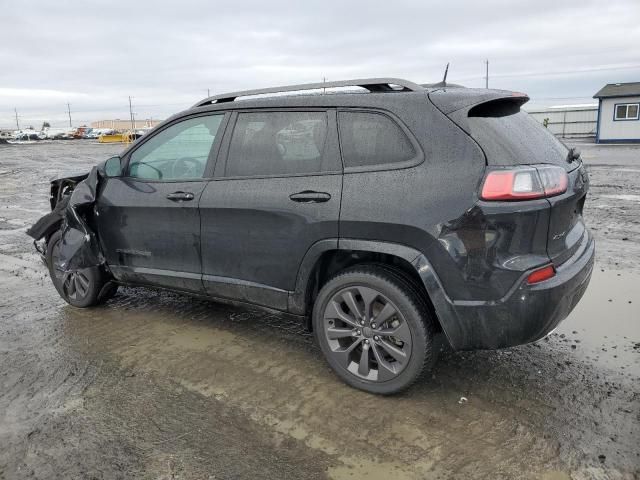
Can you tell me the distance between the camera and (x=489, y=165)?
276cm

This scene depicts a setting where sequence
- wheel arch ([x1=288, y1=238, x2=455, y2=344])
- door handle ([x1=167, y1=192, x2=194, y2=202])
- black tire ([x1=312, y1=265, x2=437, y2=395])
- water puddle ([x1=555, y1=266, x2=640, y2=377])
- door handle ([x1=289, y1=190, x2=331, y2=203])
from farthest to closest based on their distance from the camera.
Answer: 1. door handle ([x1=167, y1=192, x2=194, y2=202])
2. water puddle ([x1=555, y1=266, x2=640, y2=377])
3. door handle ([x1=289, y1=190, x2=331, y2=203])
4. black tire ([x1=312, y1=265, x2=437, y2=395])
5. wheel arch ([x1=288, y1=238, x2=455, y2=344])

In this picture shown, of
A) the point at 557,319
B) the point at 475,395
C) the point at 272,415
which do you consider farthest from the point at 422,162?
the point at 272,415

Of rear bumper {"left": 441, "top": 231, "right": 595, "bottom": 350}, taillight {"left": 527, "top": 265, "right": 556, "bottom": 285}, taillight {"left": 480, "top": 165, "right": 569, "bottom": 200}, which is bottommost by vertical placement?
rear bumper {"left": 441, "top": 231, "right": 595, "bottom": 350}

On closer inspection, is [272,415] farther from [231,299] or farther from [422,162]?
[422,162]

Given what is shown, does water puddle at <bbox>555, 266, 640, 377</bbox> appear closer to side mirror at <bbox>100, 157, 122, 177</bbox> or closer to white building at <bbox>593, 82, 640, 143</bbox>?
side mirror at <bbox>100, 157, 122, 177</bbox>

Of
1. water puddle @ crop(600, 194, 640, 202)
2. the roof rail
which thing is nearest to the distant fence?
water puddle @ crop(600, 194, 640, 202)

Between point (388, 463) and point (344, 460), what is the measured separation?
22 centimetres

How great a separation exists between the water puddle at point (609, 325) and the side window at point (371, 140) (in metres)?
2.03

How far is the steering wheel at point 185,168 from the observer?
392 centimetres

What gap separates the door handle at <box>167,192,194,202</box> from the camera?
384 cm

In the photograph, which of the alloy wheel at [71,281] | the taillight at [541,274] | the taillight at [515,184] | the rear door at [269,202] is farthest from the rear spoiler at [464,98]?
the alloy wheel at [71,281]

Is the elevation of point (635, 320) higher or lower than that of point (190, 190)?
lower

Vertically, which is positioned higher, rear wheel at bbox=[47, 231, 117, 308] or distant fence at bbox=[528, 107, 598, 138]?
distant fence at bbox=[528, 107, 598, 138]

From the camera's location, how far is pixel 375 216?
3.02 meters
